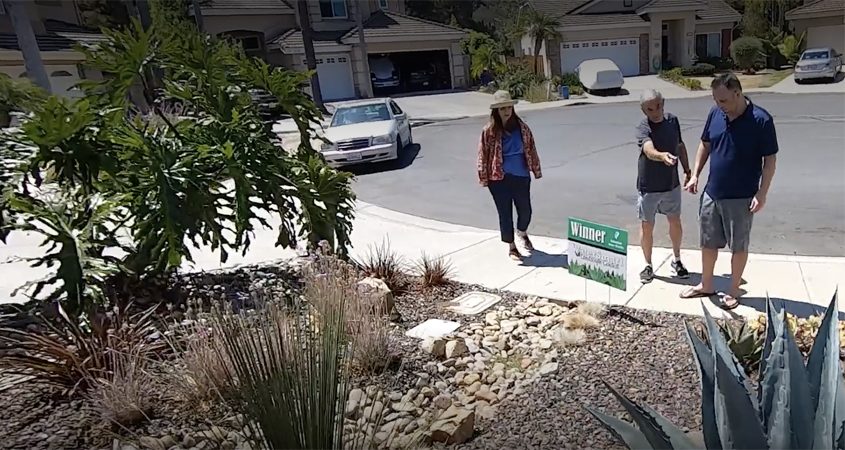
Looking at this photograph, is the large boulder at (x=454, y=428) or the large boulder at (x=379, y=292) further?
the large boulder at (x=379, y=292)

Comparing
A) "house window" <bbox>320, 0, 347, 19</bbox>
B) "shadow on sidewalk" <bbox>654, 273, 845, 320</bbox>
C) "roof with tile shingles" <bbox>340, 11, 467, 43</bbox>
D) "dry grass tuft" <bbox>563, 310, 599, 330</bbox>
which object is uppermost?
"house window" <bbox>320, 0, 347, 19</bbox>

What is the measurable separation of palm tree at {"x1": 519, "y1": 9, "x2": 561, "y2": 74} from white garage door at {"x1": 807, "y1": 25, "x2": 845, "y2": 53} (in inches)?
715

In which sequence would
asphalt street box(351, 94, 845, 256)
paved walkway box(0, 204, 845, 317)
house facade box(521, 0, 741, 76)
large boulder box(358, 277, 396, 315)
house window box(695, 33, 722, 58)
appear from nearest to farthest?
large boulder box(358, 277, 396, 315) → paved walkway box(0, 204, 845, 317) → asphalt street box(351, 94, 845, 256) → house facade box(521, 0, 741, 76) → house window box(695, 33, 722, 58)

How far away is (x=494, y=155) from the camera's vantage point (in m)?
5.93

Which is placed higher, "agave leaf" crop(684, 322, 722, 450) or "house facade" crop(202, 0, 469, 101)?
"house facade" crop(202, 0, 469, 101)

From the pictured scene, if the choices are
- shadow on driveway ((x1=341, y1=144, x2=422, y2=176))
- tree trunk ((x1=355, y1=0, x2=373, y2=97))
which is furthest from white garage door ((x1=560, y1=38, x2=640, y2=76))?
shadow on driveway ((x1=341, y1=144, x2=422, y2=176))

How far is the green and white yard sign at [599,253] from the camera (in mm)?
4125

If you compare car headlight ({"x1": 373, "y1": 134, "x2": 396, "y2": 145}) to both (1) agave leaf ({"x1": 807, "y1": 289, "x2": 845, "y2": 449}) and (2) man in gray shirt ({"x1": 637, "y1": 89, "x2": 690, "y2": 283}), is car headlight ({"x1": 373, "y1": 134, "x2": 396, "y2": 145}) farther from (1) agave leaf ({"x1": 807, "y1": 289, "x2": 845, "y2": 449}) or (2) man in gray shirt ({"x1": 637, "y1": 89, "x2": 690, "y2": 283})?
Answer: (1) agave leaf ({"x1": 807, "y1": 289, "x2": 845, "y2": 449})

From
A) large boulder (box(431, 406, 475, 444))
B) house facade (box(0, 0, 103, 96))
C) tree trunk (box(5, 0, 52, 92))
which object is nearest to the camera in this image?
large boulder (box(431, 406, 475, 444))

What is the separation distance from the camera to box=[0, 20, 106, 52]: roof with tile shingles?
2140 cm

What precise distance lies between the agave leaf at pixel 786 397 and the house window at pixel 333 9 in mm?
36312

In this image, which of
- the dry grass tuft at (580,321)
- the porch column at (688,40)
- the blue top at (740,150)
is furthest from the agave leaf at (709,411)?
the porch column at (688,40)

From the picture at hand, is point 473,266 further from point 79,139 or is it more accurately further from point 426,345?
point 79,139

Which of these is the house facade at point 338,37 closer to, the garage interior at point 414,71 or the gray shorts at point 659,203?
the garage interior at point 414,71
